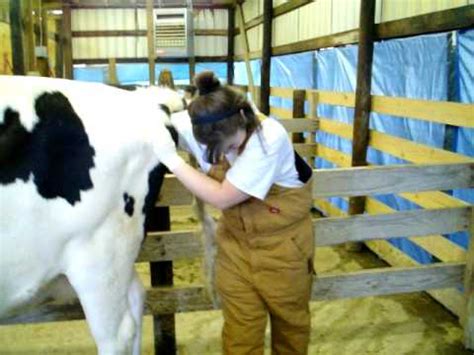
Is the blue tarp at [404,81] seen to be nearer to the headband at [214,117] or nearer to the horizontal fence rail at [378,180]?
the horizontal fence rail at [378,180]

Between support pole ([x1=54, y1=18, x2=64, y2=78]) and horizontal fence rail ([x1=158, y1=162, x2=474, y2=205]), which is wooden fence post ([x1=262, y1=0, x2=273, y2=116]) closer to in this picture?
support pole ([x1=54, y1=18, x2=64, y2=78])

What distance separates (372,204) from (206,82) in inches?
125

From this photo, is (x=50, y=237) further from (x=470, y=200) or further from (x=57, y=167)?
(x=470, y=200)

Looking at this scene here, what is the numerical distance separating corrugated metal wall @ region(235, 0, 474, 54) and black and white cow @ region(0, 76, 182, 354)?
101 inches

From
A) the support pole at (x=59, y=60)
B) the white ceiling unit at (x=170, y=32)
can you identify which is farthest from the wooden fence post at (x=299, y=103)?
the support pole at (x=59, y=60)

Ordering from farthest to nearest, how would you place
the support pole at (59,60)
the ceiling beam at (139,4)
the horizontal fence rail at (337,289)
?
the ceiling beam at (139,4), the support pole at (59,60), the horizontal fence rail at (337,289)

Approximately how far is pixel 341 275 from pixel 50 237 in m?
1.71

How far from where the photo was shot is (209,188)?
5.88 ft

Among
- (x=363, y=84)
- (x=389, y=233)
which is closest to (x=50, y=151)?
(x=389, y=233)

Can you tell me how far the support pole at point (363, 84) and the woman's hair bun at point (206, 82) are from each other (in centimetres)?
295

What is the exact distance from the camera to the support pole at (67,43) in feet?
38.5

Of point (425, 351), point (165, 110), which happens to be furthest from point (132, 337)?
point (425, 351)

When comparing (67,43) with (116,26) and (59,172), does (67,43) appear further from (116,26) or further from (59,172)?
(59,172)

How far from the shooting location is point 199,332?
3.24 metres
